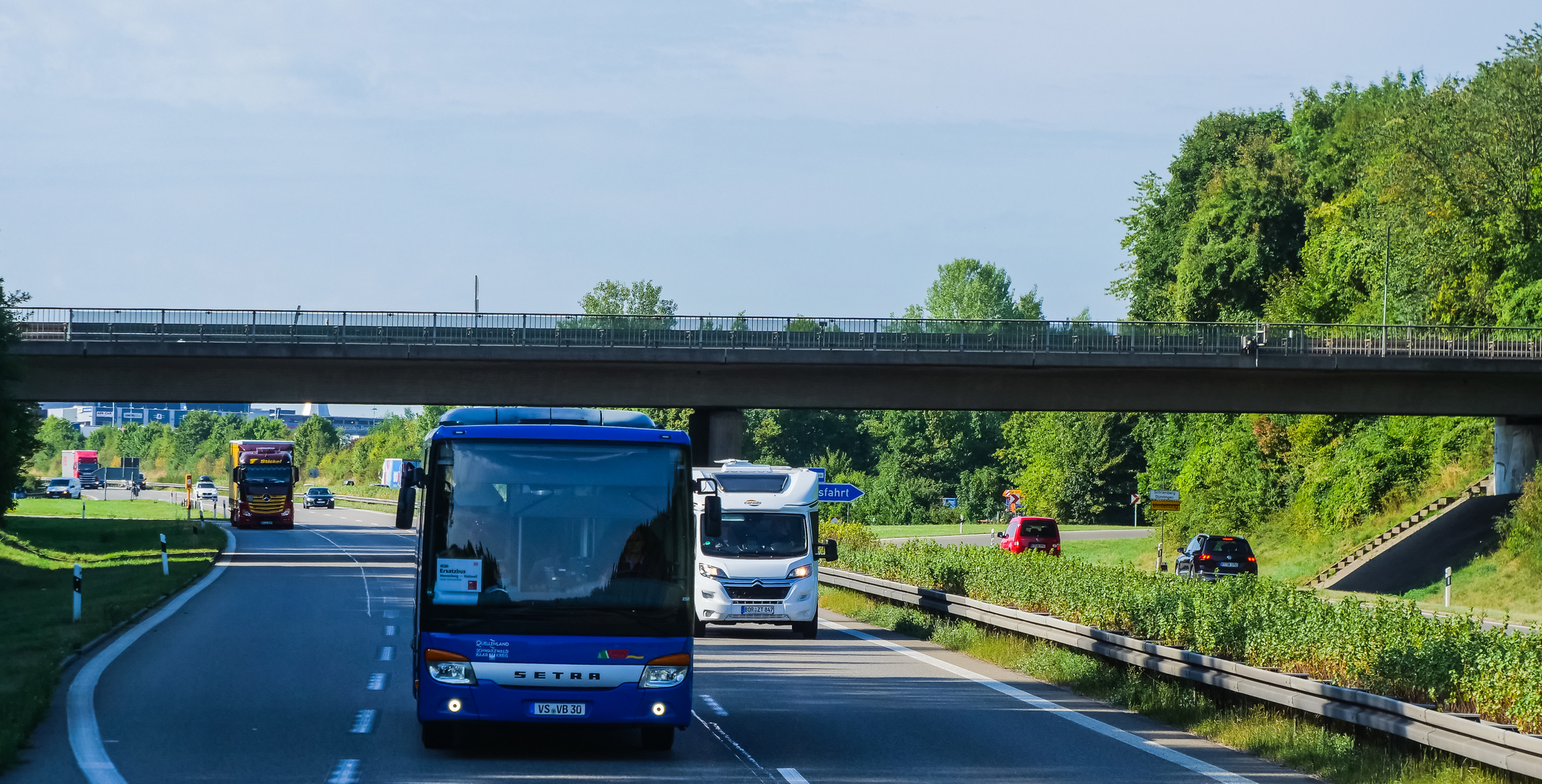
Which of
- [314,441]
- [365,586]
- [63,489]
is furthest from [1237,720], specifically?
[314,441]

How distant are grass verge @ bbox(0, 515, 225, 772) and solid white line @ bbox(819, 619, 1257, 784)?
28.1 feet

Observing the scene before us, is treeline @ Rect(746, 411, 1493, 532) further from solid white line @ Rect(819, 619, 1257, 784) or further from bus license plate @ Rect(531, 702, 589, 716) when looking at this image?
bus license plate @ Rect(531, 702, 589, 716)

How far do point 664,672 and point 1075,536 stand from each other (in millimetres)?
67285

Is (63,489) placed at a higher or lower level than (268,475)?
lower

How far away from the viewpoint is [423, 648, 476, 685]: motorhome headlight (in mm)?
11672

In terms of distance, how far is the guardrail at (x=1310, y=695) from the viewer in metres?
9.46

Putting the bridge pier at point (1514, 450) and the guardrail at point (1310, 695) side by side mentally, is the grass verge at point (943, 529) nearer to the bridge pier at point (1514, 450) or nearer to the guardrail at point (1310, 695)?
the bridge pier at point (1514, 450)

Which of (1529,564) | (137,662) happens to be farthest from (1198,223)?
(137,662)

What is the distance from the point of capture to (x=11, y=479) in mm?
42531

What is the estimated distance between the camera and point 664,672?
38.9ft

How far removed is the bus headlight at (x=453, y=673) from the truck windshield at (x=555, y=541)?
26cm

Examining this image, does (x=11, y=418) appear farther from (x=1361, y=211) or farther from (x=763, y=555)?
(x=1361, y=211)

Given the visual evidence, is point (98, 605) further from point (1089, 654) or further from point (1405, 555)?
point (1405, 555)

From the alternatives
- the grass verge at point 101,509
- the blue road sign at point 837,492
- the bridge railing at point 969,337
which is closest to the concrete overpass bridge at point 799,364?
the bridge railing at point 969,337
